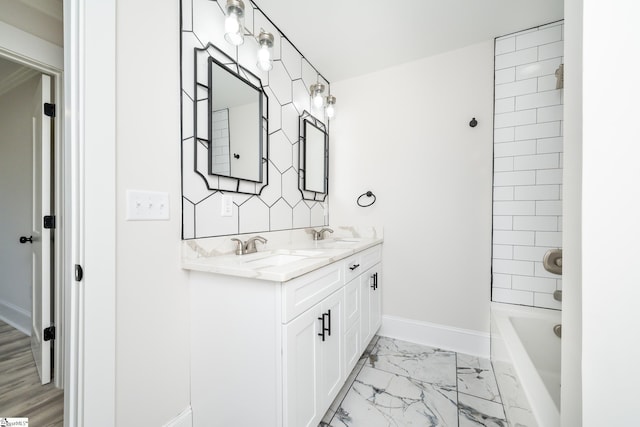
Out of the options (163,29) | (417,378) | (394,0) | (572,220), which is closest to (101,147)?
(163,29)

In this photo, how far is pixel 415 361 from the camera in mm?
1863

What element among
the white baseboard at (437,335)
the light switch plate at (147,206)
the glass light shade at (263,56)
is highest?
the glass light shade at (263,56)

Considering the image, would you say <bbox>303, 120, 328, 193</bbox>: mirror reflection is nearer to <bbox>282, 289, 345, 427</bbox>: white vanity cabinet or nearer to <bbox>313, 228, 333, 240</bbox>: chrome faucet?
<bbox>313, 228, 333, 240</bbox>: chrome faucet

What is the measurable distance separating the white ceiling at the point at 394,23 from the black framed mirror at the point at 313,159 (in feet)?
1.89

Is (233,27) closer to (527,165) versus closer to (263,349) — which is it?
(263,349)

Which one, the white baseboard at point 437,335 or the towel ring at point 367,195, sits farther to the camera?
the towel ring at point 367,195

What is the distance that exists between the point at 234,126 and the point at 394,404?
1841 mm

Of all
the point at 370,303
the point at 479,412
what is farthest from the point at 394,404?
the point at 370,303

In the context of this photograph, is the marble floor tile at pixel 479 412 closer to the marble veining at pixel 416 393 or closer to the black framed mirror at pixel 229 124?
the marble veining at pixel 416 393

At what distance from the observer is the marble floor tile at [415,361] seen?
5.53ft

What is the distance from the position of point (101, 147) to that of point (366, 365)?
1.96 m

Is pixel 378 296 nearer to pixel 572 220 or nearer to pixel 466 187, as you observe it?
pixel 466 187

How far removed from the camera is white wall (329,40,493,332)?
6.45 ft

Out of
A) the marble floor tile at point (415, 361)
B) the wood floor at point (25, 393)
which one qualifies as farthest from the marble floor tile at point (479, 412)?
the wood floor at point (25, 393)
